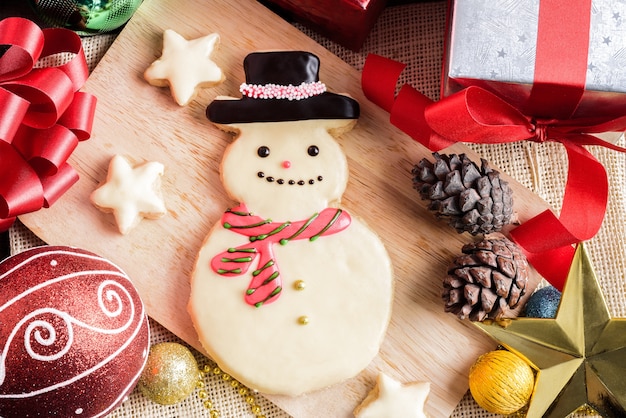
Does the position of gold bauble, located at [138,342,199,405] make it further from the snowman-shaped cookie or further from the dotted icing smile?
the dotted icing smile

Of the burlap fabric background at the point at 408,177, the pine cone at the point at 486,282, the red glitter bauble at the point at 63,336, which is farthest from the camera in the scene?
the burlap fabric background at the point at 408,177

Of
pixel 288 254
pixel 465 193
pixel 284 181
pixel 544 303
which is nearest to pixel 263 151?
pixel 284 181

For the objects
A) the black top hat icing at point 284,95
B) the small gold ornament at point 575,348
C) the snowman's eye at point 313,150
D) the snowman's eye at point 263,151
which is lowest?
the small gold ornament at point 575,348

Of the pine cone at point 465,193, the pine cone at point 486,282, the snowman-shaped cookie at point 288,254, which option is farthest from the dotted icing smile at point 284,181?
the pine cone at point 486,282

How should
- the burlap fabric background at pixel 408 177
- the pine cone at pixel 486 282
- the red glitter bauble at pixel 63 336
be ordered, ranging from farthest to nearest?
the burlap fabric background at pixel 408 177 < the pine cone at pixel 486 282 < the red glitter bauble at pixel 63 336

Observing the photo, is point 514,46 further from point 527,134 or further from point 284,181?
point 284,181

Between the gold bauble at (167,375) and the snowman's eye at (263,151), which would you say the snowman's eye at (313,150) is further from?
the gold bauble at (167,375)
